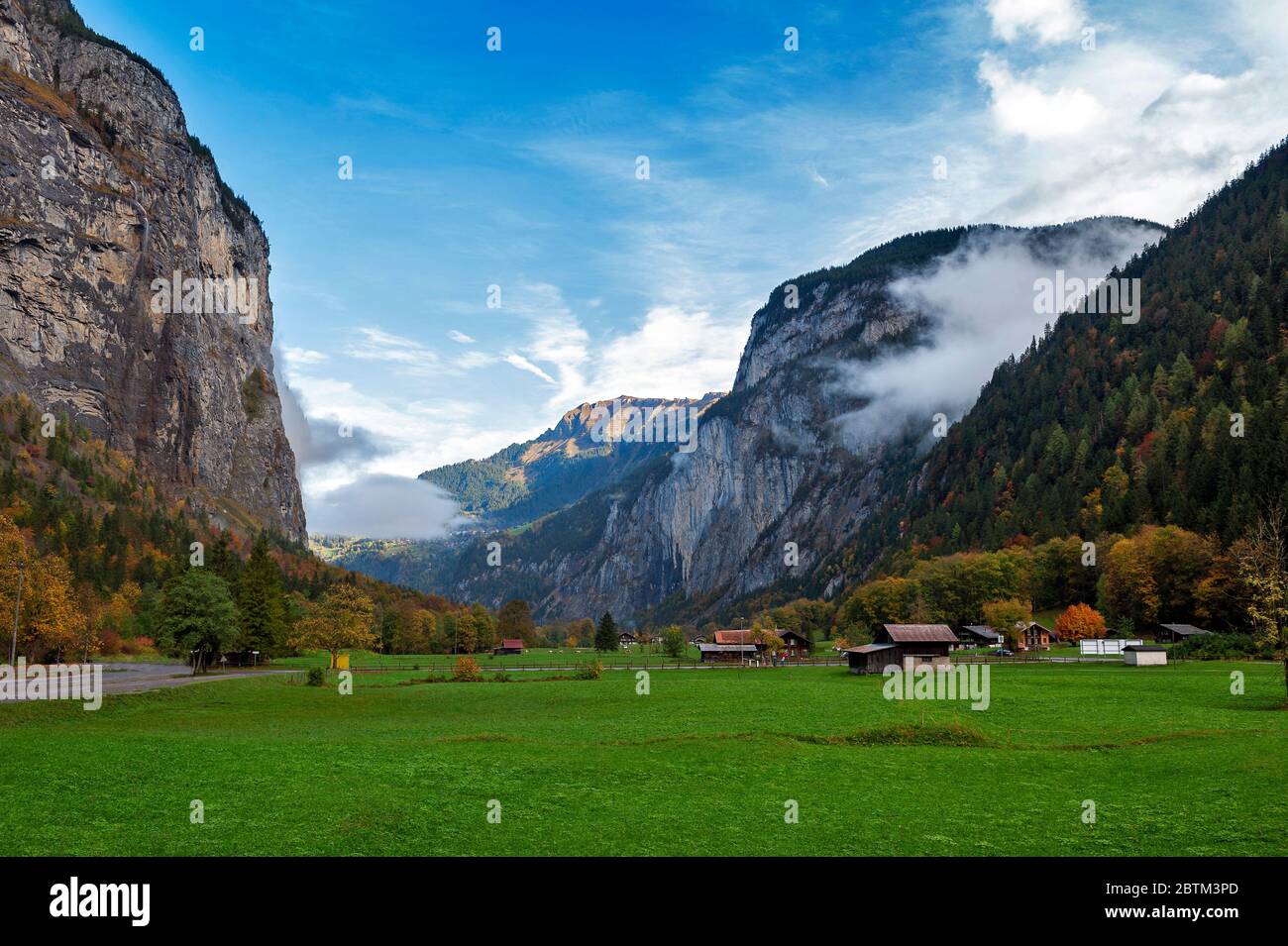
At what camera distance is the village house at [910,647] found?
85125 millimetres

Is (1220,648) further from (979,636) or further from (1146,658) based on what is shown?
(979,636)

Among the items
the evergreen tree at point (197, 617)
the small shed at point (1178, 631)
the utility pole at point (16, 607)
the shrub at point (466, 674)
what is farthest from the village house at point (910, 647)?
the utility pole at point (16, 607)

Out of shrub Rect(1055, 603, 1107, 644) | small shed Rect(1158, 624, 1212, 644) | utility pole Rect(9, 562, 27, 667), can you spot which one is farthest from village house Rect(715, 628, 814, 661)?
utility pole Rect(9, 562, 27, 667)

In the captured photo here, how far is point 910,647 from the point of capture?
282 feet

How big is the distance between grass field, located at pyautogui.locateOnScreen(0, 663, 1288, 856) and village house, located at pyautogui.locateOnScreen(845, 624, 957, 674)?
31268 mm

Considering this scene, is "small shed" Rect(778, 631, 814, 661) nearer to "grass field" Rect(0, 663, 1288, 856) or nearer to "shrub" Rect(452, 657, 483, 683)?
"shrub" Rect(452, 657, 483, 683)

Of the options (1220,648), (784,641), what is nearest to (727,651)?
(784,641)

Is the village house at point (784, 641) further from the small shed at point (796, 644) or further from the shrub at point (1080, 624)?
the shrub at point (1080, 624)

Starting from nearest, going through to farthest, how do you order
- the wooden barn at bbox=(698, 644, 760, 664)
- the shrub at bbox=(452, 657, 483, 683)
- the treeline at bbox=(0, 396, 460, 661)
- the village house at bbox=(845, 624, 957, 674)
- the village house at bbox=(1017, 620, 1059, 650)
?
the treeline at bbox=(0, 396, 460, 661) < the village house at bbox=(845, 624, 957, 674) < the shrub at bbox=(452, 657, 483, 683) < the village house at bbox=(1017, 620, 1059, 650) < the wooden barn at bbox=(698, 644, 760, 664)

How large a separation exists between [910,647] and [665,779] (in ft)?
207

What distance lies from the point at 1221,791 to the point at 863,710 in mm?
24989

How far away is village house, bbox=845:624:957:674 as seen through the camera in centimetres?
8512
